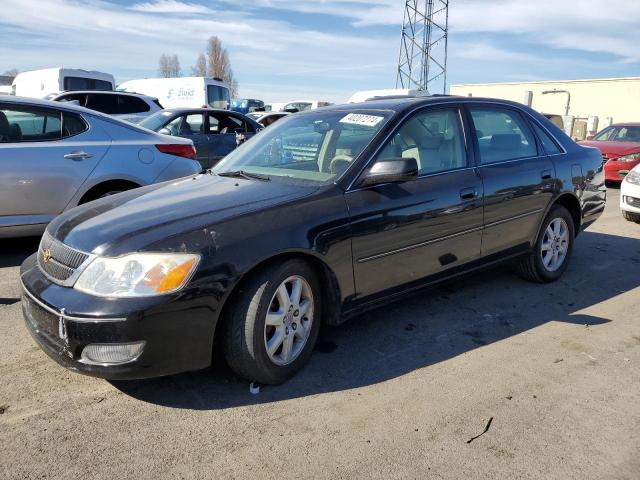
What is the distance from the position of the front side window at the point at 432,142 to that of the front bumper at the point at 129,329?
1.62m

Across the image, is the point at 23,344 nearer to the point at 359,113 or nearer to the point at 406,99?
the point at 359,113

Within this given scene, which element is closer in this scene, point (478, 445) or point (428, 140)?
point (478, 445)

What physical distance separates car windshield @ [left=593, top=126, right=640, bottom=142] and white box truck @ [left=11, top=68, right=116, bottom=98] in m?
14.2

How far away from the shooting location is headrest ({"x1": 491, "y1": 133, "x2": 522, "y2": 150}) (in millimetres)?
4324

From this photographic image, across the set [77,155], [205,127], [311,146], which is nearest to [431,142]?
[311,146]

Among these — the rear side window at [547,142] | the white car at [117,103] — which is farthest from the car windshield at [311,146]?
the white car at [117,103]

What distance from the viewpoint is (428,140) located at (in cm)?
384

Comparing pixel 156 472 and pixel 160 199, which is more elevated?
pixel 160 199

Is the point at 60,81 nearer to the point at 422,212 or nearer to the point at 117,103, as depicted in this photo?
the point at 117,103

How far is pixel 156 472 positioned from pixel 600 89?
148 feet

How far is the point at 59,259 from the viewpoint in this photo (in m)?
2.84

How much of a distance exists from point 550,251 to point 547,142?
967 millimetres

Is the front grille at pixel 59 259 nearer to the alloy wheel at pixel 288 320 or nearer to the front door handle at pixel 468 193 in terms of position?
the alloy wheel at pixel 288 320

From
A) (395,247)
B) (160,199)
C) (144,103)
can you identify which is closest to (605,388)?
(395,247)
